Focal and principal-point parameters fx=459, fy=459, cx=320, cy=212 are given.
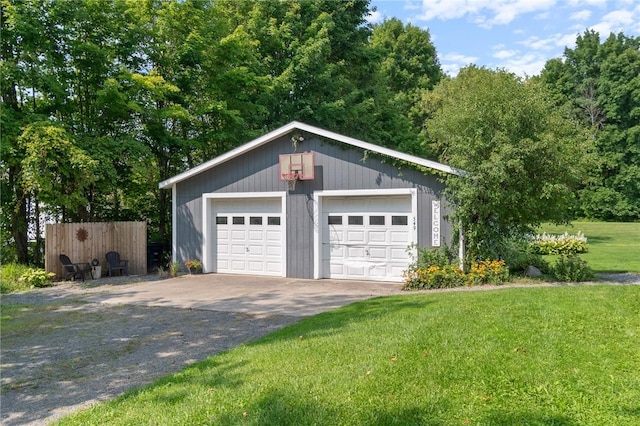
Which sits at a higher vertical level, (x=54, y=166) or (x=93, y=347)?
(x=54, y=166)

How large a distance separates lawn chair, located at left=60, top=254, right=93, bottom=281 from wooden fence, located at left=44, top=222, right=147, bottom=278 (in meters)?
0.17

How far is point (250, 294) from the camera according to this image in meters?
10.2

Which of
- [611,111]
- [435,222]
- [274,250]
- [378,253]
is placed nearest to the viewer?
[435,222]

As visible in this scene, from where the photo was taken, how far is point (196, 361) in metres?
5.35

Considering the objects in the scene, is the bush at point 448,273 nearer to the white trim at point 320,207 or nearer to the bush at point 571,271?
the white trim at point 320,207

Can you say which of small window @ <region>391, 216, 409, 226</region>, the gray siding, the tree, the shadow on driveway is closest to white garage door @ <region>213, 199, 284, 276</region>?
the gray siding

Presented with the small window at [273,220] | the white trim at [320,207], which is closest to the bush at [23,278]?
the small window at [273,220]

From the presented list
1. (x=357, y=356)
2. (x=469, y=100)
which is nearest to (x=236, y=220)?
(x=469, y=100)

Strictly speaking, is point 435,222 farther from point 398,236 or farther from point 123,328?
point 123,328

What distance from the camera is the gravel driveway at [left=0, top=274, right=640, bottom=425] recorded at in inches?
179

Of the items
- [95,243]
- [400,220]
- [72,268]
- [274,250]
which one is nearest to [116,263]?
[95,243]

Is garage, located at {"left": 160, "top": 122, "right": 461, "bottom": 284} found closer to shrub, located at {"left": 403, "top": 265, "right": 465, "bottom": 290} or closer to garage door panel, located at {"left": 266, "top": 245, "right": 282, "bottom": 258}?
garage door panel, located at {"left": 266, "top": 245, "right": 282, "bottom": 258}

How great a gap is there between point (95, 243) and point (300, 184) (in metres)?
6.41

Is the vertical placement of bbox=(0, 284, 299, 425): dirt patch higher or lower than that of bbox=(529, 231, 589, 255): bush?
lower
